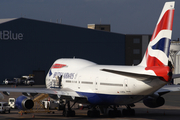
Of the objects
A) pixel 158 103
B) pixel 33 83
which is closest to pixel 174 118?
pixel 158 103

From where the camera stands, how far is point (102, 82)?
3328 centimetres

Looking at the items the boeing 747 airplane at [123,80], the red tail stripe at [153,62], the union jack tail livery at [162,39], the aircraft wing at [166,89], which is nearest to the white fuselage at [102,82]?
the boeing 747 airplane at [123,80]

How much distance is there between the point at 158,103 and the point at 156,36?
8.28 m

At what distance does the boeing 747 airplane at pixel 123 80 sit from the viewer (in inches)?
1144

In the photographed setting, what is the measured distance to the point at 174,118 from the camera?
34.4 m

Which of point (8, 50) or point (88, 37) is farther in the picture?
point (88, 37)

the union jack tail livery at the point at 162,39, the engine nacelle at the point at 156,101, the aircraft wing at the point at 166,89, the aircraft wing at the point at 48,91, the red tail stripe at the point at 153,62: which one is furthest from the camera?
the aircraft wing at the point at 166,89

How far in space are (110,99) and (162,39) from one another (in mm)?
7420

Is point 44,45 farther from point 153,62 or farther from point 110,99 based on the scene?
point 153,62

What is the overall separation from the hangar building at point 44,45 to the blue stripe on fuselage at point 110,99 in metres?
61.1

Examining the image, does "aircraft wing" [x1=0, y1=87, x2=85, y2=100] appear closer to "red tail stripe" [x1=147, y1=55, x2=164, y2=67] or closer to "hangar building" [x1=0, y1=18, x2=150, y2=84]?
"red tail stripe" [x1=147, y1=55, x2=164, y2=67]

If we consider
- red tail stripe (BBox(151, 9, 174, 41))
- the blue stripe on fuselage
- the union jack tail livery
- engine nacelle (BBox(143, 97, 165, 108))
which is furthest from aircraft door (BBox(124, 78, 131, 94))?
engine nacelle (BBox(143, 97, 165, 108))

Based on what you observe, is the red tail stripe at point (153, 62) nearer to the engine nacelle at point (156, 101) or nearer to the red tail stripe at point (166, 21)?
the red tail stripe at point (166, 21)

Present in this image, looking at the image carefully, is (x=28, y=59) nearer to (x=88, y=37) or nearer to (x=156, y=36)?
(x=88, y=37)
